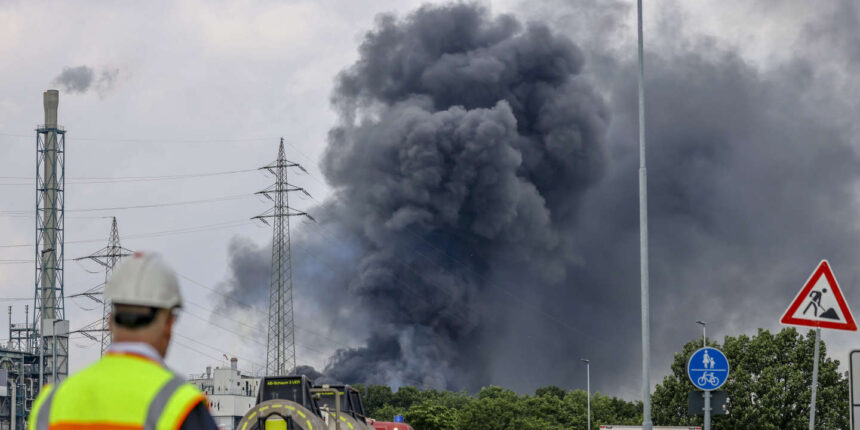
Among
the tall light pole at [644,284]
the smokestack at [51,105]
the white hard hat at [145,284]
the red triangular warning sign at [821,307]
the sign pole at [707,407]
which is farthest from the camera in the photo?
the smokestack at [51,105]

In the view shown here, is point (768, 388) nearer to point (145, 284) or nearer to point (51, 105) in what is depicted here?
point (51, 105)

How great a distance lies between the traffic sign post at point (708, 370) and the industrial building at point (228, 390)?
10541 centimetres

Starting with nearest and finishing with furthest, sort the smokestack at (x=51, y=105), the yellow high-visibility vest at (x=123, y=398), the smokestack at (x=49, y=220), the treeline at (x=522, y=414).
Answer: the yellow high-visibility vest at (x=123, y=398) → the smokestack at (x=49, y=220) → the smokestack at (x=51, y=105) → the treeline at (x=522, y=414)

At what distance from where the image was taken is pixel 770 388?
75062 mm

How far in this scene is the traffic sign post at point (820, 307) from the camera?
1565cm

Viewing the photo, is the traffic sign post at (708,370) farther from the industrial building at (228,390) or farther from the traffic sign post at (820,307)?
the industrial building at (228,390)

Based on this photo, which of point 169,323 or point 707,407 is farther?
point 707,407

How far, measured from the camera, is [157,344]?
4.09m

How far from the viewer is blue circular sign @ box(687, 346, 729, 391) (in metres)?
20.5

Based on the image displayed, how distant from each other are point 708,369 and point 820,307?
5152mm

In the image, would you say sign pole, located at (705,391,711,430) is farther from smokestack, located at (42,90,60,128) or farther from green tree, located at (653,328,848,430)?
smokestack, located at (42,90,60,128)

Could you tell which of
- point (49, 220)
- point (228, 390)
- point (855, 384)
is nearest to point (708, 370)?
point (855, 384)

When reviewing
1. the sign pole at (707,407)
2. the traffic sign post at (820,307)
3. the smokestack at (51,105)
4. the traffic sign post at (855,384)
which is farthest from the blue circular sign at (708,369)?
the smokestack at (51,105)

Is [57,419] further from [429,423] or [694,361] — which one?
[429,423]
